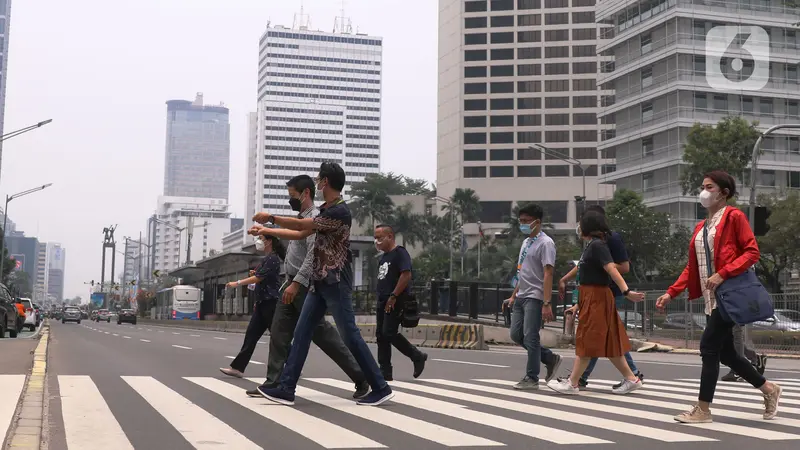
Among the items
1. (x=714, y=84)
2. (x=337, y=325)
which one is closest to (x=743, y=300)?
(x=337, y=325)

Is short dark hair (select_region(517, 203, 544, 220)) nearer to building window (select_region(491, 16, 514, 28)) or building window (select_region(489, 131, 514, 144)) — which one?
building window (select_region(489, 131, 514, 144))

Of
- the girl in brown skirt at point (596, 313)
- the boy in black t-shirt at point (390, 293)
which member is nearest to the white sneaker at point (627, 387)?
the girl in brown skirt at point (596, 313)

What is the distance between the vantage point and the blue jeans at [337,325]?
790cm

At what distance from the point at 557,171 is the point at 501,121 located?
9601 millimetres

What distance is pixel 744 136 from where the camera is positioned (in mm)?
55375

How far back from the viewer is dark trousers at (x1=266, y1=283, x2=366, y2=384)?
328 inches

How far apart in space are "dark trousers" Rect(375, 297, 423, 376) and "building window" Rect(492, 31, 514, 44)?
114234mm

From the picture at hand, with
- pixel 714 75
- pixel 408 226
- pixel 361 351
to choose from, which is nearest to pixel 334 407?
pixel 361 351

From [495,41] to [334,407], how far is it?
386ft

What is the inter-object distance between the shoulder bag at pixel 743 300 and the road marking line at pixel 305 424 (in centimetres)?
267

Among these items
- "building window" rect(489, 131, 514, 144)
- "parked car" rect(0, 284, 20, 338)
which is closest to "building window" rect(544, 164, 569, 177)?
"building window" rect(489, 131, 514, 144)

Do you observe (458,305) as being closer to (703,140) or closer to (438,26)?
(703,140)

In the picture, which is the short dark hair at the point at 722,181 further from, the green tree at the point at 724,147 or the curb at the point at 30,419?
the green tree at the point at 724,147

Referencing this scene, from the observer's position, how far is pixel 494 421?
7.09 meters
